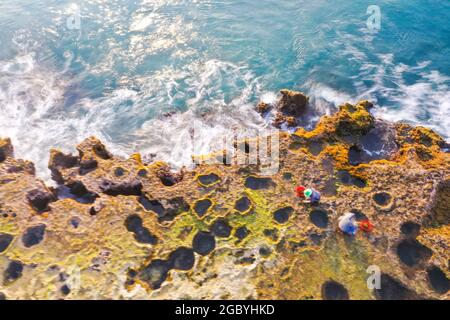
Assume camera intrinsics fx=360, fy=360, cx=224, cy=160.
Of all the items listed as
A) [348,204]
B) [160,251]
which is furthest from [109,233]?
[348,204]

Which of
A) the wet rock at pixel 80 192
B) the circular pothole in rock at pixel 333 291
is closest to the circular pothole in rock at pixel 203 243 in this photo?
the circular pothole in rock at pixel 333 291

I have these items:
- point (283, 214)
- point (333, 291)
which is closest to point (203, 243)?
point (283, 214)

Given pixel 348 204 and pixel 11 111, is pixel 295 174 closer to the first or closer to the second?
pixel 348 204

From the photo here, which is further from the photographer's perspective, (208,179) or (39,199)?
(208,179)

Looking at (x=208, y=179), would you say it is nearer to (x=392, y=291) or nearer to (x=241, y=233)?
(x=241, y=233)

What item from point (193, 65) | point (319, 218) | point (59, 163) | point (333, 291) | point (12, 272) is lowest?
point (333, 291)

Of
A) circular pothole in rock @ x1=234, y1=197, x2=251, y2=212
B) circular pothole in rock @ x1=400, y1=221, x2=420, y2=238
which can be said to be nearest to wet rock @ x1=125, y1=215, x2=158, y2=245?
circular pothole in rock @ x1=234, y1=197, x2=251, y2=212

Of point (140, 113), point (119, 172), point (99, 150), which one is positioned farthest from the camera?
point (140, 113)
